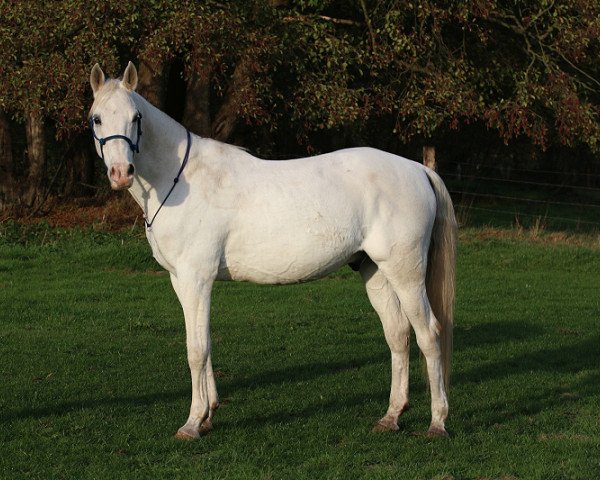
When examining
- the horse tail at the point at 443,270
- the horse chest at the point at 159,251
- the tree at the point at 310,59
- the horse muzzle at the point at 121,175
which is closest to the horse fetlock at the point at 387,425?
the horse tail at the point at 443,270

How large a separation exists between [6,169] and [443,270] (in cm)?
1214

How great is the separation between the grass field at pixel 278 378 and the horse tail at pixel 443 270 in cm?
61

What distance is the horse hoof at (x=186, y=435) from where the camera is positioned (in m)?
6.18

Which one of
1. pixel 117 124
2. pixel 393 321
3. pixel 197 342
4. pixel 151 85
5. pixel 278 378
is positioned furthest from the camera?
pixel 151 85

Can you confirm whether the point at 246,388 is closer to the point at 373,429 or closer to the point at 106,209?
the point at 373,429

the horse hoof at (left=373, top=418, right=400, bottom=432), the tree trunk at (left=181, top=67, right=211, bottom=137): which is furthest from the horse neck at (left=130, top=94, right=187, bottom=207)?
the tree trunk at (left=181, top=67, right=211, bottom=137)

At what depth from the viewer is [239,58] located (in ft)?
49.2

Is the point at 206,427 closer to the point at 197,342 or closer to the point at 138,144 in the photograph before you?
the point at 197,342

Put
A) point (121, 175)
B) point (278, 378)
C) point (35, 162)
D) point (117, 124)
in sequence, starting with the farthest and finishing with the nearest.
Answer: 1. point (35, 162)
2. point (278, 378)
3. point (117, 124)
4. point (121, 175)

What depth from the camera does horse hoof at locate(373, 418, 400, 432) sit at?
652 cm

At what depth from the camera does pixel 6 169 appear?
17.2 meters

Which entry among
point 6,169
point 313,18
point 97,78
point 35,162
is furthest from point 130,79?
point 6,169

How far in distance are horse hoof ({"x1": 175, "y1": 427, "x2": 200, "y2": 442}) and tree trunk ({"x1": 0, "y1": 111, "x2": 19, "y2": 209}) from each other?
11664 millimetres

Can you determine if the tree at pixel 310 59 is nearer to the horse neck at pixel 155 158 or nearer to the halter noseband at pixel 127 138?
the horse neck at pixel 155 158
